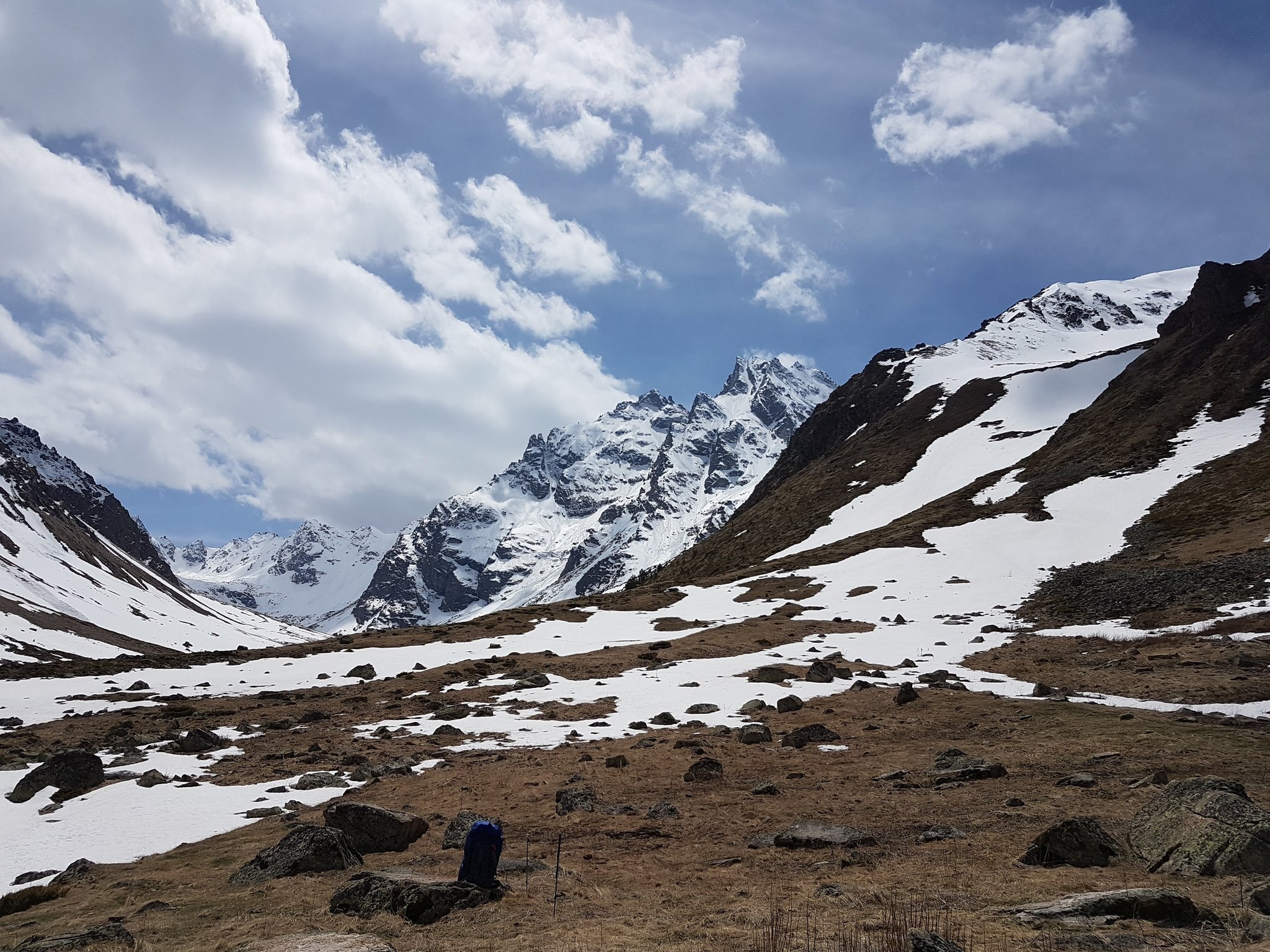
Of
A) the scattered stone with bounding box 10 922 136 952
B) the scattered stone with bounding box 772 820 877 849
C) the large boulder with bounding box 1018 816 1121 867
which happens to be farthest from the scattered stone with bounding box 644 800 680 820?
the scattered stone with bounding box 10 922 136 952

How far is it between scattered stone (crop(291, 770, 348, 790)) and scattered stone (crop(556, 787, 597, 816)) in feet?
23.0

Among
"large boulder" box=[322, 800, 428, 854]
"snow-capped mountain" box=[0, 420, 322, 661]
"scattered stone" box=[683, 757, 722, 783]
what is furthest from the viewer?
"snow-capped mountain" box=[0, 420, 322, 661]

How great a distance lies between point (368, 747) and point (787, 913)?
18951mm

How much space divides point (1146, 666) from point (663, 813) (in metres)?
21.9

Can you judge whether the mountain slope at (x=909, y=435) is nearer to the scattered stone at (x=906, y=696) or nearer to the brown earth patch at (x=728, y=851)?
the scattered stone at (x=906, y=696)

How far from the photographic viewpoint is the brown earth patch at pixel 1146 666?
22016 mm

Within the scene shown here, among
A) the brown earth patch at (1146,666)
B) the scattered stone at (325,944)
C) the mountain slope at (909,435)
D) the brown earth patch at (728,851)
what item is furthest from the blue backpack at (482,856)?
the mountain slope at (909,435)

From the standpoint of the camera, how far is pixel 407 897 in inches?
400

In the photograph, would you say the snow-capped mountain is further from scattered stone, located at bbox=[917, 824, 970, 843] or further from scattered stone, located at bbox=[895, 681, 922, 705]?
scattered stone, located at bbox=[917, 824, 970, 843]

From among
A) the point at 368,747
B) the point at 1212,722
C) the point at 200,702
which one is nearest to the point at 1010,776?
the point at 1212,722

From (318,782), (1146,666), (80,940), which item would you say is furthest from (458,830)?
(1146,666)

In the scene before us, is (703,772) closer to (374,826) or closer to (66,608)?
(374,826)

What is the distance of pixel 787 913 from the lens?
903cm

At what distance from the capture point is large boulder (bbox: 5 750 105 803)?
→ 18.9m
